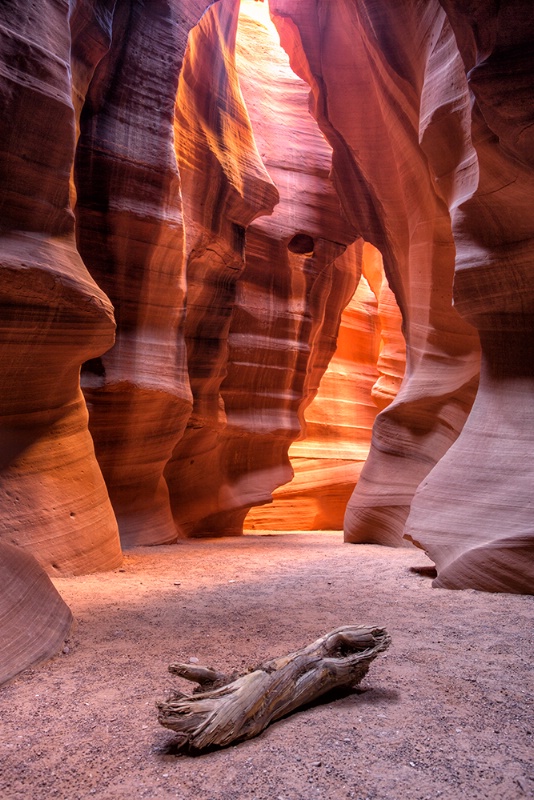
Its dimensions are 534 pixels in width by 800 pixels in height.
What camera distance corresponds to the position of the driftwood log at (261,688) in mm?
1920

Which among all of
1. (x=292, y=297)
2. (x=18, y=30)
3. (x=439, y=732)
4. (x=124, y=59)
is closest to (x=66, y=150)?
(x=18, y=30)

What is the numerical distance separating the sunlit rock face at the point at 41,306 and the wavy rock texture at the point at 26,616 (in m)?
1.71

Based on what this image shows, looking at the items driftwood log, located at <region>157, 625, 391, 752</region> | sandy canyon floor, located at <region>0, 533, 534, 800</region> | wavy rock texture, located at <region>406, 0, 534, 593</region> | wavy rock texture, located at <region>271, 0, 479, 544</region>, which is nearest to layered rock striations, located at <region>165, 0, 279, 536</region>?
wavy rock texture, located at <region>271, 0, 479, 544</region>

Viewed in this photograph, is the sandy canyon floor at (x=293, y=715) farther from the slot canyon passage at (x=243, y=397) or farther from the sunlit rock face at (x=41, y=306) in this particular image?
the sunlit rock face at (x=41, y=306)

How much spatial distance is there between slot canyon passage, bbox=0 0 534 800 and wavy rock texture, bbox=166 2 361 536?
0.06 m

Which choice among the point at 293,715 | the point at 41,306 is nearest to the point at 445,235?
the point at 41,306

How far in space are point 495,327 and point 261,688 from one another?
4096 millimetres

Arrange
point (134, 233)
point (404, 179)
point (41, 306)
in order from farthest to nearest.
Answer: point (404, 179) → point (134, 233) → point (41, 306)

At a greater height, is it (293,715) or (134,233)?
(134,233)

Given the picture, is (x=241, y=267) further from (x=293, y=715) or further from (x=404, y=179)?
(x=293, y=715)

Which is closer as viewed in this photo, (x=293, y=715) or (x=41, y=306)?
(x=293, y=715)

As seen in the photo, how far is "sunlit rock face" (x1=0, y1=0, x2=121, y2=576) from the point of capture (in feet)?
15.3

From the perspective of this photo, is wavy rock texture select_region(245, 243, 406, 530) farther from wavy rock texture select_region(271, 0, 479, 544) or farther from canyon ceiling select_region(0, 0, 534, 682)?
wavy rock texture select_region(271, 0, 479, 544)

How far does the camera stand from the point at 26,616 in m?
2.94
